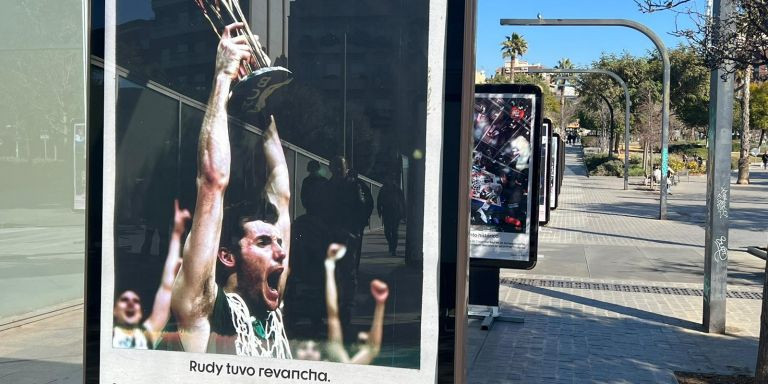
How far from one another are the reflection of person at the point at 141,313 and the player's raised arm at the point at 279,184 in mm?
345

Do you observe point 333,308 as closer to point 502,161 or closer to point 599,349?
point 599,349

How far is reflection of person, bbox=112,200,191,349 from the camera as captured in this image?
8.61 feet

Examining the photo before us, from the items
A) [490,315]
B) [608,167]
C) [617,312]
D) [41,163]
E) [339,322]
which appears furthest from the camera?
[608,167]

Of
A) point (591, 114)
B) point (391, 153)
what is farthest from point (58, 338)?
point (591, 114)

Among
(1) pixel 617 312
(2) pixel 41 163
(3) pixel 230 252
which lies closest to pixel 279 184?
(3) pixel 230 252

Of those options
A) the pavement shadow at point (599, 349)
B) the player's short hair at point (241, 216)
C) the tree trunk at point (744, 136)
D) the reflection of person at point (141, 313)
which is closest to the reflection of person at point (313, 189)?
the player's short hair at point (241, 216)

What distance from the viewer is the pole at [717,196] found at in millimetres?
7500

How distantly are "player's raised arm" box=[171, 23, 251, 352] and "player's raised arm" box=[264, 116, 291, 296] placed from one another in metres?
0.15

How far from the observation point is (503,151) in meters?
8.03

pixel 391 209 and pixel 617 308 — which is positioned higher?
pixel 391 209

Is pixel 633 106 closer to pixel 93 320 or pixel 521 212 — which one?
pixel 521 212

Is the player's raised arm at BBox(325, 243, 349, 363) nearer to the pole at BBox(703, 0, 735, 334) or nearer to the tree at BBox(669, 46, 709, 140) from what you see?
the pole at BBox(703, 0, 735, 334)

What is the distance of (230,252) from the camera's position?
260 cm

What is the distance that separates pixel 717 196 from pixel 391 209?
6.12m
